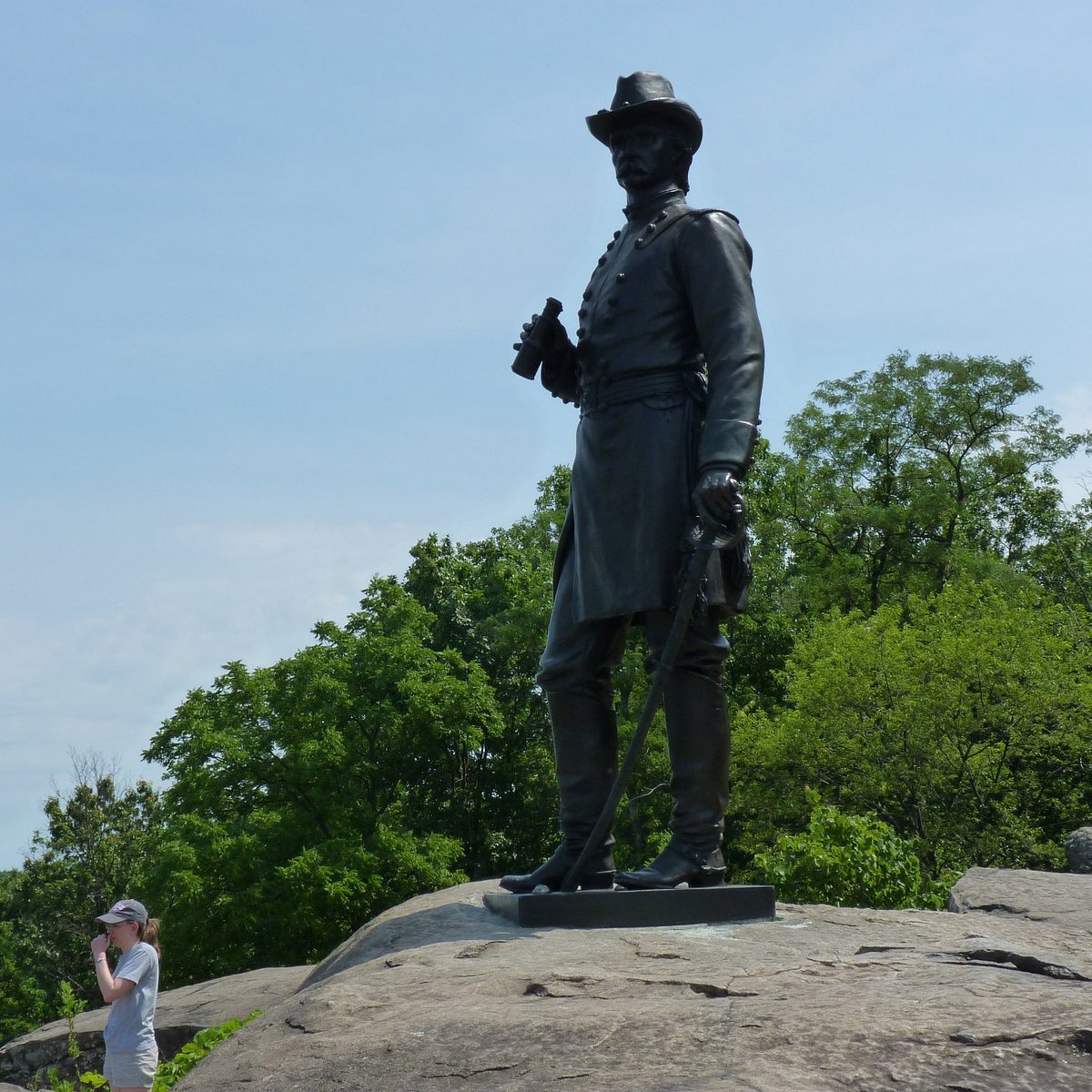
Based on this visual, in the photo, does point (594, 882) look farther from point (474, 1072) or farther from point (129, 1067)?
point (129, 1067)

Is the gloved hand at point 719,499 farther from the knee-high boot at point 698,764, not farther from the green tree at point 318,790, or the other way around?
the green tree at point 318,790

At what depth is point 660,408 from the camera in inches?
223

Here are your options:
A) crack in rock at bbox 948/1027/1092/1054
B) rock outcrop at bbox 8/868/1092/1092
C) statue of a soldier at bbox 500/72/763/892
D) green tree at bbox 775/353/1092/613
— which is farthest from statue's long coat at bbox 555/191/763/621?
green tree at bbox 775/353/1092/613

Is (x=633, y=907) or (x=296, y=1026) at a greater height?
(x=633, y=907)

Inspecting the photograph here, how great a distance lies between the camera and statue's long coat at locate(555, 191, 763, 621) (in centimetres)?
552

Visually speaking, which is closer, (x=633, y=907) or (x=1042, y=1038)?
(x=1042, y=1038)


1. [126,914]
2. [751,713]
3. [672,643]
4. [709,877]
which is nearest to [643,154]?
[672,643]

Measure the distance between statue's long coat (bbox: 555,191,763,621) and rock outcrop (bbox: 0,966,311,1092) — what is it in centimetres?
468

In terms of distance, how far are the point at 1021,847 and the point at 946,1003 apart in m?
20.5

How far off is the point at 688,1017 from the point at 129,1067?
3.69 m

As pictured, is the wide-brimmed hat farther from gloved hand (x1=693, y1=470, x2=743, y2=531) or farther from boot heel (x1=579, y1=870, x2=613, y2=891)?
boot heel (x1=579, y1=870, x2=613, y2=891)

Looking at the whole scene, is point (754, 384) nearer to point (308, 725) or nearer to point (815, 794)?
point (815, 794)

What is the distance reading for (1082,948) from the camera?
17.2 ft

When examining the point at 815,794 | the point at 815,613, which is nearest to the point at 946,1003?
the point at 815,794
